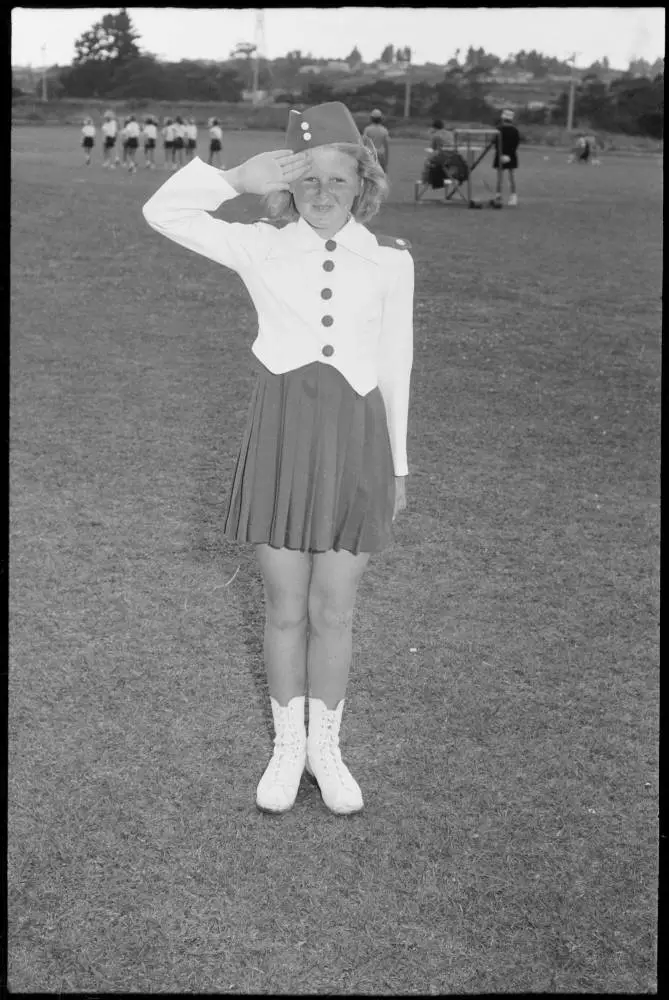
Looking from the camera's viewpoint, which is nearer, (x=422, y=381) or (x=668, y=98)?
(x=668, y=98)

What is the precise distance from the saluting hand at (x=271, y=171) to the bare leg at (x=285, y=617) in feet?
3.51

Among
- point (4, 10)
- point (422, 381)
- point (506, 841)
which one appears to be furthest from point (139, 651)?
point (422, 381)

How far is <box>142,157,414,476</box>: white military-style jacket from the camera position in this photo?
3.65 metres

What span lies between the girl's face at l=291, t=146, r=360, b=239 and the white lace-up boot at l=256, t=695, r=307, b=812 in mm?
1513

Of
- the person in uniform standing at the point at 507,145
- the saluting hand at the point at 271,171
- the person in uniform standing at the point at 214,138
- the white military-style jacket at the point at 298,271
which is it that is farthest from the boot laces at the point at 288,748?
the person in uniform standing at the point at 214,138

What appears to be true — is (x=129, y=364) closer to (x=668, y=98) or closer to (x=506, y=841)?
(x=506, y=841)

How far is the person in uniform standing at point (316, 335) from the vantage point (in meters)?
3.64

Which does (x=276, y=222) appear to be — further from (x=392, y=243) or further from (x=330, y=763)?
(x=330, y=763)

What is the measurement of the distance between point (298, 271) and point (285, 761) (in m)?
1.54

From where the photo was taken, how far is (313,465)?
12.2 feet

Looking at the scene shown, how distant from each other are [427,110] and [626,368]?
168 ft

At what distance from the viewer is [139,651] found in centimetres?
503

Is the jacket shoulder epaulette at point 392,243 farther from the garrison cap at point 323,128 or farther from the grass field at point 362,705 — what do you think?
the grass field at point 362,705

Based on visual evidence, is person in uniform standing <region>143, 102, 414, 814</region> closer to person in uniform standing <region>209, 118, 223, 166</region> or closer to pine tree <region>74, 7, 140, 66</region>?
person in uniform standing <region>209, 118, 223, 166</region>
